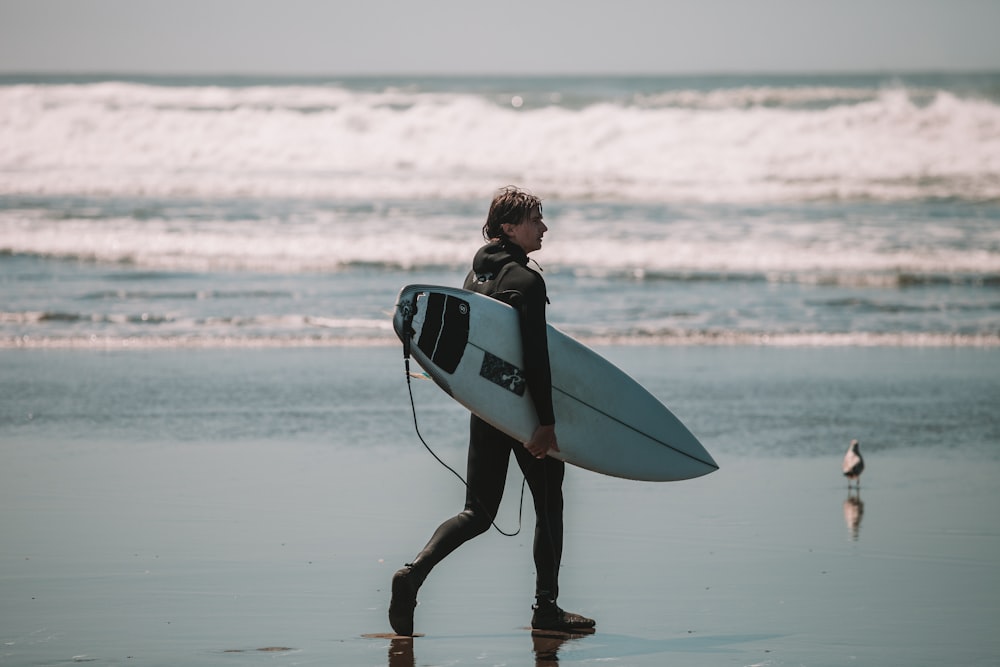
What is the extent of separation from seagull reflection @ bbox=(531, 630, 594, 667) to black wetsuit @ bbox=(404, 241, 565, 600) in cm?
12

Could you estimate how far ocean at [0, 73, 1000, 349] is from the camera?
12.3 m

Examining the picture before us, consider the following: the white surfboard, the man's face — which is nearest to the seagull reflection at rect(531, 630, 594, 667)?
the white surfboard

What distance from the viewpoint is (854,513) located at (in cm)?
584

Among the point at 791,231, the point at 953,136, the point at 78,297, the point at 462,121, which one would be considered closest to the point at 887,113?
the point at 953,136

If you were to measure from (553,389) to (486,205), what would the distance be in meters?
19.0

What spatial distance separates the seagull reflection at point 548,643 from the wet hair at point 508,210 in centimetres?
130

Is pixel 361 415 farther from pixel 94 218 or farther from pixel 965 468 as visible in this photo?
pixel 94 218

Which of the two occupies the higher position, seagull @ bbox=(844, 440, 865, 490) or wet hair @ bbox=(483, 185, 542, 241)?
wet hair @ bbox=(483, 185, 542, 241)

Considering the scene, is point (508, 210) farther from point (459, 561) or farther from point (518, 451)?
point (459, 561)

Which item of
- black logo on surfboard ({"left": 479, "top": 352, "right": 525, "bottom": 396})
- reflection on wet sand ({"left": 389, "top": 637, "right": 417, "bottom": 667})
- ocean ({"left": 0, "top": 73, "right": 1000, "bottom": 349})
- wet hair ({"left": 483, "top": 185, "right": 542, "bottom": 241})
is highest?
ocean ({"left": 0, "top": 73, "right": 1000, "bottom": 349})

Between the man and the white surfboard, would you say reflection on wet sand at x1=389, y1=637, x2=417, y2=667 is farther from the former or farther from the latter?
the white surfboard

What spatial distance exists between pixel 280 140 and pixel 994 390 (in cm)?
2594

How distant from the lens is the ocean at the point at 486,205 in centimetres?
1226

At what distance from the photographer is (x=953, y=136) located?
2992 centimetres
